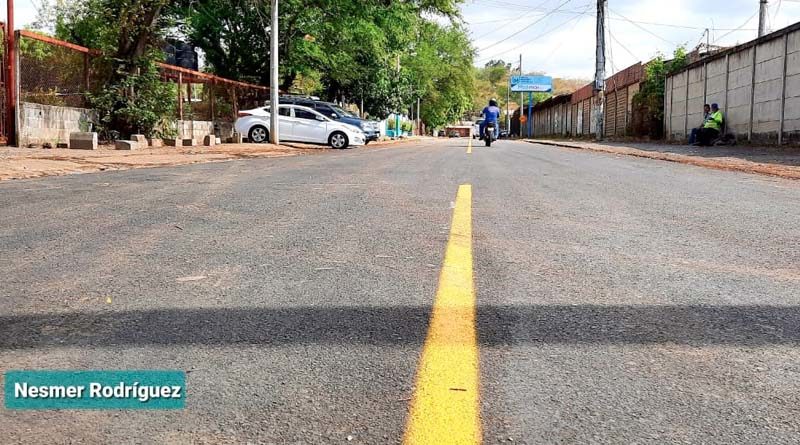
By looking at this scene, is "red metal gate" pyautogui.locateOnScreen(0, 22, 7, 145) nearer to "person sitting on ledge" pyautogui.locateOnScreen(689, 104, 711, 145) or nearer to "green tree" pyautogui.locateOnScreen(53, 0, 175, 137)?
"green tree" pyautogui.locateOnScreen(53, 0, 175, 137)

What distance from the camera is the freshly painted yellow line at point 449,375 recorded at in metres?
1.79

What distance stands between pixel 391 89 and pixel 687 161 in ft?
107

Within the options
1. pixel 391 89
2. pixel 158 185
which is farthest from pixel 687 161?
pixel 391 89

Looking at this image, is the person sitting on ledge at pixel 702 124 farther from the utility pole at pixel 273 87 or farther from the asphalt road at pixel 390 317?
the asphalt road at pixel 390 317

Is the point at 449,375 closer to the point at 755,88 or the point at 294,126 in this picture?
the point at 755,88

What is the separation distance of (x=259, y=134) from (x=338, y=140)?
2579mm

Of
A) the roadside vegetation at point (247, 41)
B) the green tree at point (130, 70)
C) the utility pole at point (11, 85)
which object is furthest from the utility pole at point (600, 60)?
the utility pole at point (11, 85)

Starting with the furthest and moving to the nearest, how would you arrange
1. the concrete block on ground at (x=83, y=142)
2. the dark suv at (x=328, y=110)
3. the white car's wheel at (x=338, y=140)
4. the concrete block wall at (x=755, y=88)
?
1. the dark suv at (x=328, y=110)
2. the white car's wheel at (x=338, y=140)
3. the concrete block wall at (x=755, y=88)
4. the concrete block on ground at (x=83, y=142)

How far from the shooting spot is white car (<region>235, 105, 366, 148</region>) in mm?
22578

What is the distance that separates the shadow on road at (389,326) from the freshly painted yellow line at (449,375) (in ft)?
0.21

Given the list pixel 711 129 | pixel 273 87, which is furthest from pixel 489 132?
pixel 273 87

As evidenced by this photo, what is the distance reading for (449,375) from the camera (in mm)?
2131

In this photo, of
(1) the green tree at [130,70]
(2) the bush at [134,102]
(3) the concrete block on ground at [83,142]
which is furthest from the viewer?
(1) the green tree at [130,70]

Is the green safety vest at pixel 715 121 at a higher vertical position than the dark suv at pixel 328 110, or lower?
lower
